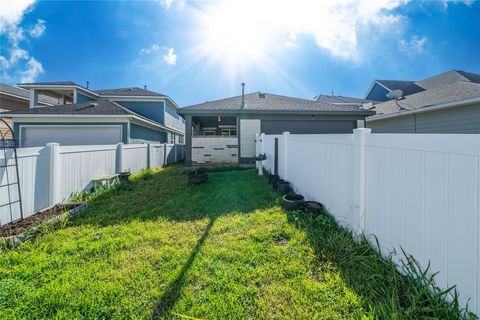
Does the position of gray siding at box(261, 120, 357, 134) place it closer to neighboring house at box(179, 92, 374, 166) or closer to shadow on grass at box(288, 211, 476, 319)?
neighboring house at box(179, 92, 374, 166)

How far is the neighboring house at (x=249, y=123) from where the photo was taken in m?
11.1

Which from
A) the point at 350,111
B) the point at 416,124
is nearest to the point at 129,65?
the point at 350,111

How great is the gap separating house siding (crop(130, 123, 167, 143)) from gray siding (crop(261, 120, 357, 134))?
717 centimetres

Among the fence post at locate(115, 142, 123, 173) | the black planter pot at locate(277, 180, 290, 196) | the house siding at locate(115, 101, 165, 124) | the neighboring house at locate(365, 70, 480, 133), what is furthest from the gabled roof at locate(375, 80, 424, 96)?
the fence post at locate(115, 142, 123, 173)

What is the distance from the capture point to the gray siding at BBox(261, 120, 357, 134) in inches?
457

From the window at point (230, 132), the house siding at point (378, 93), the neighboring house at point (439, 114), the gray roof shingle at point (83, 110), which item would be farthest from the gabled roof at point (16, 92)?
the house siding at point (378, 93)

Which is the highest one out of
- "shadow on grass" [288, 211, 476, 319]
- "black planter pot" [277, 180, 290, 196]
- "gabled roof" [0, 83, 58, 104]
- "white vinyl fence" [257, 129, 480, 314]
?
"gabled roof" [0, 83, 58, 104]

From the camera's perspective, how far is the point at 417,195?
1.92 meters

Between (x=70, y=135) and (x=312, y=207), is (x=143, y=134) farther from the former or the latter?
(x=312, y=207)

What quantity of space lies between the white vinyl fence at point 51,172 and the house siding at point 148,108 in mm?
9349

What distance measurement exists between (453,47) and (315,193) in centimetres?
2089

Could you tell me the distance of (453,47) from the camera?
637 inches

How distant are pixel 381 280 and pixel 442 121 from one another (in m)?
9.67

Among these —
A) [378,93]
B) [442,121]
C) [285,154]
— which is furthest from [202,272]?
[378,93]
